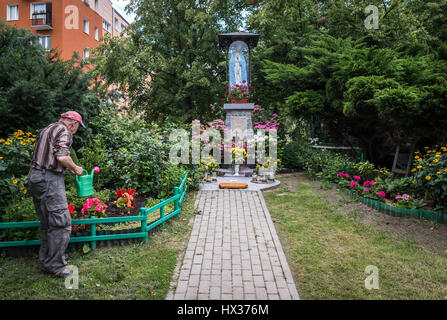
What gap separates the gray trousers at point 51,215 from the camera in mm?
3508

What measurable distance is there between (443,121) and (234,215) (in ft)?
14.8

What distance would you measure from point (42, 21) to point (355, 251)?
23.6m

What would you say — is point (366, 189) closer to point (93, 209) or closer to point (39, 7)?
point (93, 209)

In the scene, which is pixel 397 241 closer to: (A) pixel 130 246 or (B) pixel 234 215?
(B) pixel 234 215

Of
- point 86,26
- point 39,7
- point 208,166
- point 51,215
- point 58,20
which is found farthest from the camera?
point 86,26

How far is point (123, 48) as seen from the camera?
46.6 feet

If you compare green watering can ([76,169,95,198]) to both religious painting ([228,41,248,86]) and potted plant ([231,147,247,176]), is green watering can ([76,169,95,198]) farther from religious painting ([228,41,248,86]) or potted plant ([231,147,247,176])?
religious painting ([228,41,248,86])

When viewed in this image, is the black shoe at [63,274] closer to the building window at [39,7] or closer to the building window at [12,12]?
the building window at [39,7]

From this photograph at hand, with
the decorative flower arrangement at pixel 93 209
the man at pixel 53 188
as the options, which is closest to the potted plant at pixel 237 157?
the decorative flower arrangement at pixel 93 209

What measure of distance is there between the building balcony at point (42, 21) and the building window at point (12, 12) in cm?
220

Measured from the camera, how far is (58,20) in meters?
20.4

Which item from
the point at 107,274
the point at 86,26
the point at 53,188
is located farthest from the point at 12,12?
the point at 107,274

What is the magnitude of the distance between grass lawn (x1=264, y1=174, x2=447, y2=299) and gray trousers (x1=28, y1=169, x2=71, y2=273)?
9.07 ft

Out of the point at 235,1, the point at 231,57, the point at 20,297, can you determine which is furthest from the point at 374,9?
the point at 20,297
